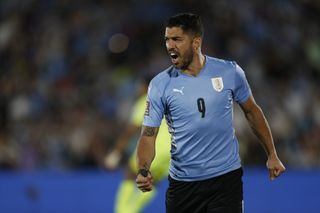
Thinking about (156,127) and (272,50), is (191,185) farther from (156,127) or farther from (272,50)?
(272,50)

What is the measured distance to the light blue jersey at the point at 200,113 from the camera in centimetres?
555

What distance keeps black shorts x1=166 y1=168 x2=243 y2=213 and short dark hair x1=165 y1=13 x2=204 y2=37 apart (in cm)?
106

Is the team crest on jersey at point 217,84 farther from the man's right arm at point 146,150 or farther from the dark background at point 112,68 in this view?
the dark background at point 112,68

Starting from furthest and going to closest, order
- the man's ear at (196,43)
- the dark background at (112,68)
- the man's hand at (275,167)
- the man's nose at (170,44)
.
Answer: the dark background at (112,68) → the man's hand at (275,167) → the man's ear at (196,43) → the man's nose at (170,44)

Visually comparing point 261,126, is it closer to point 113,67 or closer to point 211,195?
point 211,195

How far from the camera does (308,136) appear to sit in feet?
39.4

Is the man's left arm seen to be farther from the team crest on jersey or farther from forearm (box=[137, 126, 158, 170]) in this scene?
forearm (box=[137, 126, 158, 170])

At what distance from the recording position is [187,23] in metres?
5.57

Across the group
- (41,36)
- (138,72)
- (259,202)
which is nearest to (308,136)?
(259,202)

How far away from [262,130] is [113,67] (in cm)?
772

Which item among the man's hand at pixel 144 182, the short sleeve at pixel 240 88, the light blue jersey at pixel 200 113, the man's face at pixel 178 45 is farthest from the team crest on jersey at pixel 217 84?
the man's hand at pixel 144 182

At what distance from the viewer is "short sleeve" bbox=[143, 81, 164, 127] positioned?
5.55 m

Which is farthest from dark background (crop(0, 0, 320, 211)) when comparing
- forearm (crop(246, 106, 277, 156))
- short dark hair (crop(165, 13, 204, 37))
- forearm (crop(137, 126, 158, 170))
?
short dark hair (crop(165, 13, 204, 37))

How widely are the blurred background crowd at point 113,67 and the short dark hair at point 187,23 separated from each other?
625 cm
